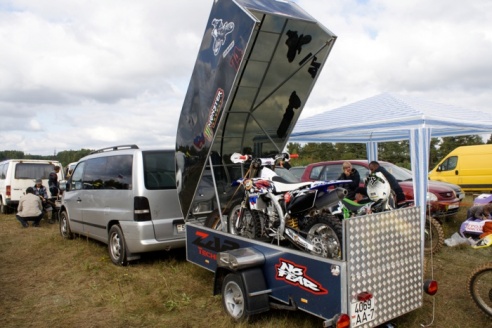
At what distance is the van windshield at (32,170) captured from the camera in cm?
1284

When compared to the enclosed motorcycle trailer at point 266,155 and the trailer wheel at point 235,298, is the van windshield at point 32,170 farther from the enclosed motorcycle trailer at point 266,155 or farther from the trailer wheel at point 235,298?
the trailer wheel at point 235,298

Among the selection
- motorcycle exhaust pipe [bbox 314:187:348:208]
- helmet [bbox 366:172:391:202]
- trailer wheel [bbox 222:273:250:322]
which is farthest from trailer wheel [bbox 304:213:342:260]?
helmet [bbox 366:172:391:202]

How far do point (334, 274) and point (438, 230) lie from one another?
4.50 metres

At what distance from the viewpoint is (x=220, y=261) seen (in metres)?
3.98

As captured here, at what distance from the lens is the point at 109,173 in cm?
642

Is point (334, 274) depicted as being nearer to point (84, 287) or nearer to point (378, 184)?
point (378, 184)

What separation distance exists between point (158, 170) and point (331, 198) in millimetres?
2817

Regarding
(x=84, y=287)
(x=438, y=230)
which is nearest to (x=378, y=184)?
(x=438, y=230)

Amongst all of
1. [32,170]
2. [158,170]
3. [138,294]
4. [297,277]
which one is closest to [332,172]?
[158,170]

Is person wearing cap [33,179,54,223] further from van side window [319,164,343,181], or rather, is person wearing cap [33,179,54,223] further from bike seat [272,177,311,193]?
bike seat [272,177,311,193]

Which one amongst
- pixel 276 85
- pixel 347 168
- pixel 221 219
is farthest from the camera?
pixel 347 168

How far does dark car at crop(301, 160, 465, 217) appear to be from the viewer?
802 centimetres

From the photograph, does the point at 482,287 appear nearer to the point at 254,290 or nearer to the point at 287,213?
the point at 287,213

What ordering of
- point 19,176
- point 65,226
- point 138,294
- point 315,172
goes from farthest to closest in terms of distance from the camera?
point 19,176 → point 315,172 → point 65,226 → point 138,294
